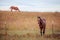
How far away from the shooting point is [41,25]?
1.85m

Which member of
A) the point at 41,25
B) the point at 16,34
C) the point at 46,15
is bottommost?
the point at 16,34

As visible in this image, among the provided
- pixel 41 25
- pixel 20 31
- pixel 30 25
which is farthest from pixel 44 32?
pixel 20 31

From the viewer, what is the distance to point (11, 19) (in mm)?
1863

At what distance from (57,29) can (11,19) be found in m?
0.68

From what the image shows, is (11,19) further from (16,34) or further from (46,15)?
(46,15)

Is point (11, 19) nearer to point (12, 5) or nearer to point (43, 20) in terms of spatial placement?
point (12, 5)

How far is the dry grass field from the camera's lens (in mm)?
1833

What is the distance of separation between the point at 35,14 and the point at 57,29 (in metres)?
0.39

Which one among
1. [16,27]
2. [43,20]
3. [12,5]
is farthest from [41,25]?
[12,5]

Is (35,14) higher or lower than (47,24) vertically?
higher

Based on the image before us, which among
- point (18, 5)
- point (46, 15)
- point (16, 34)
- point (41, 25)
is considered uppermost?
point (18, 5)

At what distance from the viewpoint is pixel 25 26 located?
1.85 m

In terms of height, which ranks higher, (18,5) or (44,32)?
(18,5)

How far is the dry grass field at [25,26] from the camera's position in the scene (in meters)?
1.83
